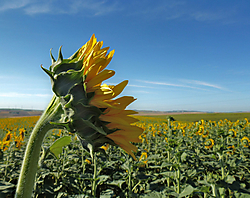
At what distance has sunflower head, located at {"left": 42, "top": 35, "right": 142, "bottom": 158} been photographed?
0.67m

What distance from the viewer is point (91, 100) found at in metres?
0.71

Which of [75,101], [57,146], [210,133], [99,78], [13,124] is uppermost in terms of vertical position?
[99,78]

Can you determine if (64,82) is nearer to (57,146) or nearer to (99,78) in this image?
(99,78)

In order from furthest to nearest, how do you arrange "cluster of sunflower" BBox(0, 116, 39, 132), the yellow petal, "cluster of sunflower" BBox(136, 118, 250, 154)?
"cluster of sunflower" BBox(0, 116, 39, 132)
"cluster of sunflower" BBox(136, 118, 250, 154)
the yellow petal

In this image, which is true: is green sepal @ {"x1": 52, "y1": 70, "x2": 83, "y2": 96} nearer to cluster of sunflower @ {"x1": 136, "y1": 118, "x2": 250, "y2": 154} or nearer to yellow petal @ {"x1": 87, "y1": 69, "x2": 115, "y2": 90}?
yellow petal @ {"x1": 87, "y1": 69, "x2": 115, "y2": 90}

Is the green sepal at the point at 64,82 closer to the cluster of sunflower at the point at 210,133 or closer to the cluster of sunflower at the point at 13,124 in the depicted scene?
the cluster of sunflower at the point at 210,133

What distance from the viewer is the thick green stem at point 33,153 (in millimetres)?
613

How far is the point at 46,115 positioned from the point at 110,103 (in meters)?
0.26

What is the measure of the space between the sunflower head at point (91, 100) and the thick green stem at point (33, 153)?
0.05 meters

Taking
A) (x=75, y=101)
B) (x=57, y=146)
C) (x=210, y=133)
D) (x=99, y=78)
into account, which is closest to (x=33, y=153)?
(x=57, y=146)

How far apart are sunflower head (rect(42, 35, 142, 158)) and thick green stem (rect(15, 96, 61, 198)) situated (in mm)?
49

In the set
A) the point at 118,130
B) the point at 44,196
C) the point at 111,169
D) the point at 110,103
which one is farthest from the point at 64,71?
the point at 111,169

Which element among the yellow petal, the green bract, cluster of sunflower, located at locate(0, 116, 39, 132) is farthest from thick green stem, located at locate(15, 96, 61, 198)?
cluster of sunflower, located at locate(0, 116, 39, 132)

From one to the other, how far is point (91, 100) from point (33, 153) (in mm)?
287
